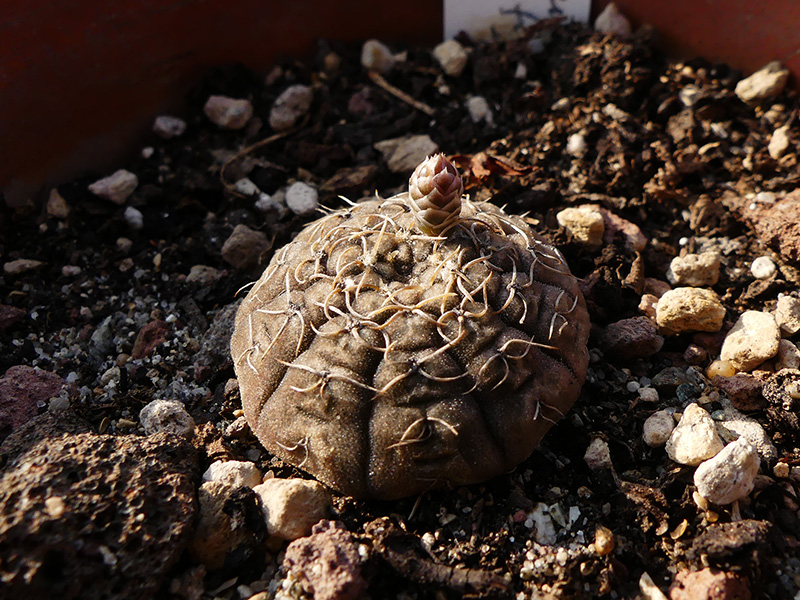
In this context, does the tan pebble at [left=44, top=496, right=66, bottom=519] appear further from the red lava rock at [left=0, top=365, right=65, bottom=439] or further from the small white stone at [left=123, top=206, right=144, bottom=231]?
the small white stone at [left=123, top=206, right=144, bottom=231]

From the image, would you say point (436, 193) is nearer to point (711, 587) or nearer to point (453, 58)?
point (711, 587)

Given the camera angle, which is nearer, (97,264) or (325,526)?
(325,526)

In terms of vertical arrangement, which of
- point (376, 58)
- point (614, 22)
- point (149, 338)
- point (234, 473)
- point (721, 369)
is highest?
point (614, 22)

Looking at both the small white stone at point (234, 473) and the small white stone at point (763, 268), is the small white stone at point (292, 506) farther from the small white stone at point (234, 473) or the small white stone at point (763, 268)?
the small white stone at point (763, 268)

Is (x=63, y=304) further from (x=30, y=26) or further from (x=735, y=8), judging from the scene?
(x=735, y=8)

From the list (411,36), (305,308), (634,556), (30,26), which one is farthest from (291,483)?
(411,36)

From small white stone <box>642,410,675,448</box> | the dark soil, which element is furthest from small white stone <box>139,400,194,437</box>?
small white stone <box>642,410,675,448</box>

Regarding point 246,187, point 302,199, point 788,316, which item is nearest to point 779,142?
point 788,316
